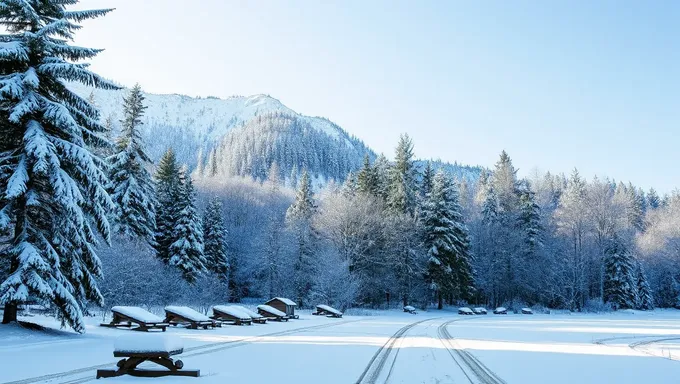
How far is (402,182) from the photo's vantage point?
59.8 meters

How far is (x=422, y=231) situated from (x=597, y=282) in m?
30.6

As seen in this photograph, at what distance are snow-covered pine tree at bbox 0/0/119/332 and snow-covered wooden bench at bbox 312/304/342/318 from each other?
2314cm

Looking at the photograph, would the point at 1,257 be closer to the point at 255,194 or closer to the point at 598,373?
the point at 598,373

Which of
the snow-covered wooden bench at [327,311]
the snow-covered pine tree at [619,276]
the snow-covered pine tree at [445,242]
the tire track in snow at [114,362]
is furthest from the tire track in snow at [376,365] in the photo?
the snow-covered pine tree at [619,276]

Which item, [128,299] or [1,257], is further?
[128,299]

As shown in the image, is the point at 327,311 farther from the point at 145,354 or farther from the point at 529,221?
the point at 529,221

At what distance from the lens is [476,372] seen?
462 inches

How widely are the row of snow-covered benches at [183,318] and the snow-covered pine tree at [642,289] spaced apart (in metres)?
61.5

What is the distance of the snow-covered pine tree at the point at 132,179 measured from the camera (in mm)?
38062

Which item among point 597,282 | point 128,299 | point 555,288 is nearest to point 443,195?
point 555,288

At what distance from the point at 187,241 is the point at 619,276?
56929 millimetres

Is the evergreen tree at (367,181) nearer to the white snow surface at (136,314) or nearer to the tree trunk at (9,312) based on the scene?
the white snow surface at (136,314)


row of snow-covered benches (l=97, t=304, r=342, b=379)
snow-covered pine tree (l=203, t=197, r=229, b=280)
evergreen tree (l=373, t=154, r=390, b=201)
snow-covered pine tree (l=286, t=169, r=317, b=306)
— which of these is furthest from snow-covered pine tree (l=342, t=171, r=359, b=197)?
row of snow-covered benches (l=97, t=304, r=342, b=379)

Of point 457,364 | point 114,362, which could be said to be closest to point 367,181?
point 457,364
